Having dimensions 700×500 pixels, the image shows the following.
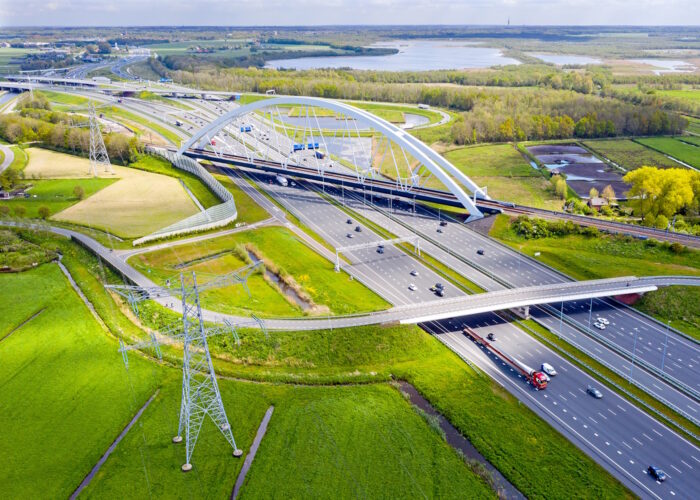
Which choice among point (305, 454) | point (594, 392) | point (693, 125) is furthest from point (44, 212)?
point (693, 125)

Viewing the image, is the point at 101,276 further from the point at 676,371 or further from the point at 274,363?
the point at 676,371

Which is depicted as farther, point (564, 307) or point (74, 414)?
point (564, 307)

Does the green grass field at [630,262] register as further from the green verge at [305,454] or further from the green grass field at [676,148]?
the green grass field at [676,148]

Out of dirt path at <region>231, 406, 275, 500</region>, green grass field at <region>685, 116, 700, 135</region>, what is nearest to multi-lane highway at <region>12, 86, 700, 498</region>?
dirt path at <region>231, 406, 275, 500</region>

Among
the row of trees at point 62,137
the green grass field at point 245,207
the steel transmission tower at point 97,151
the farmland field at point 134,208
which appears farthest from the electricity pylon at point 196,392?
the row of trees at point 62,137

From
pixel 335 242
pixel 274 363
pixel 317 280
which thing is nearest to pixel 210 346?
pixel 274 363
